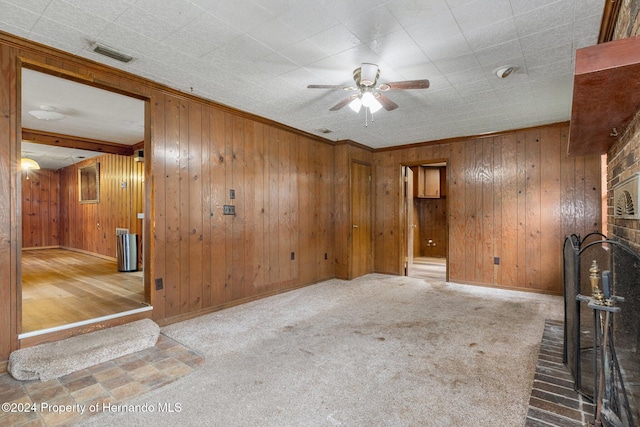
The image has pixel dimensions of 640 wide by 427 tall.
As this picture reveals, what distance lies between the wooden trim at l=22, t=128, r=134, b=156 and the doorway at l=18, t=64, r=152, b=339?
1 centimetres

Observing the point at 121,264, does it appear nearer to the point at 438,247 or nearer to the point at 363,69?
the point at 363,69

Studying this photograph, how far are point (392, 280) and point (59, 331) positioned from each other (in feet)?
14.6

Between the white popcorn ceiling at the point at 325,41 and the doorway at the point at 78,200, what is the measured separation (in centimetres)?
75

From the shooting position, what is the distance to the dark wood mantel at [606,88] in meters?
1.16

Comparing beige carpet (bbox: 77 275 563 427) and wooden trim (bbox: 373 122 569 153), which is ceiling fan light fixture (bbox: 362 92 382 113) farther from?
wooden trim (bbox: 373 122 569 153)

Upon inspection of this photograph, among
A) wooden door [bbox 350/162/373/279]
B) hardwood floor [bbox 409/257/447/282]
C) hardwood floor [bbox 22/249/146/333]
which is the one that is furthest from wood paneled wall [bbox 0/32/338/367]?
hardwood floor [bbox 409/257/447/282]

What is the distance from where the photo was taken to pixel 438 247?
28.3 feet

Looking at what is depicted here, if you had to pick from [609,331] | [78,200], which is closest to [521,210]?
[609,331]

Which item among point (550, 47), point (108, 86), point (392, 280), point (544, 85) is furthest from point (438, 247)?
point (108, 86)

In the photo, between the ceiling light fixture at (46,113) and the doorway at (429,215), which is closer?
the ceiling light fixture at (46,113)

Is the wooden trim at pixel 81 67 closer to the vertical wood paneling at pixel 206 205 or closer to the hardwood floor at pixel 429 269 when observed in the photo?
the vertical wood paneling at pixel 206 205

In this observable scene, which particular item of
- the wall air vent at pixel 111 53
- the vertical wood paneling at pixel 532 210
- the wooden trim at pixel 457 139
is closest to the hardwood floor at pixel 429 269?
the vertical wood paneling at pixel 532 210

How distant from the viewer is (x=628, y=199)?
1.73 metres

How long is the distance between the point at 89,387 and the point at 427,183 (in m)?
7.87
